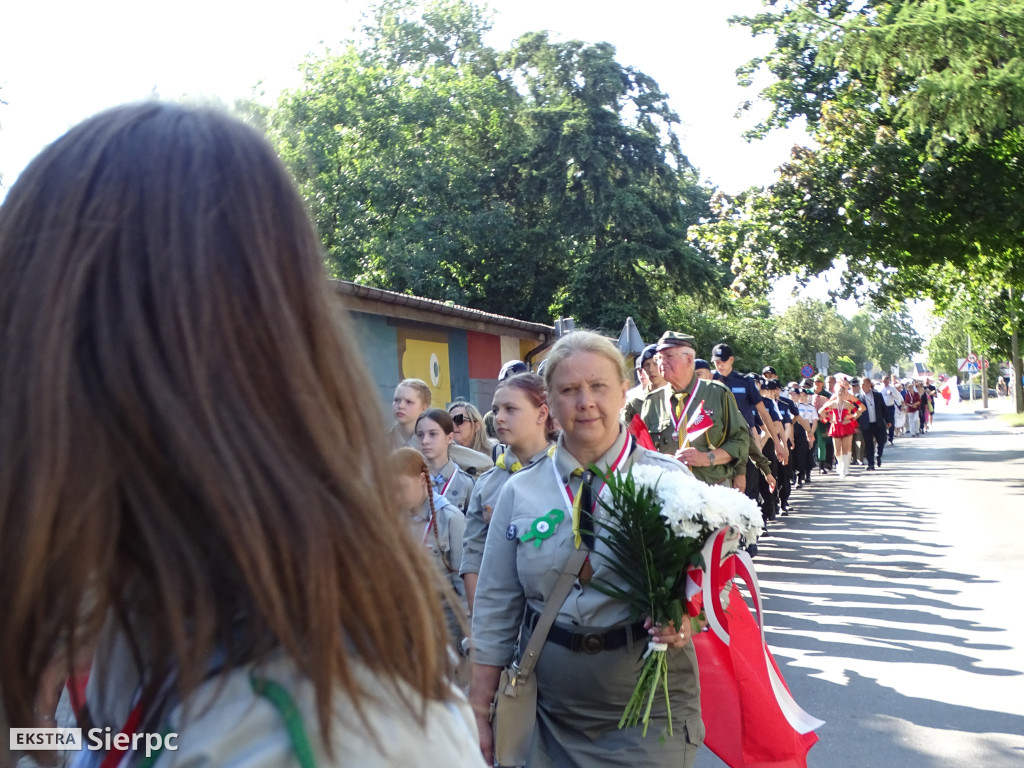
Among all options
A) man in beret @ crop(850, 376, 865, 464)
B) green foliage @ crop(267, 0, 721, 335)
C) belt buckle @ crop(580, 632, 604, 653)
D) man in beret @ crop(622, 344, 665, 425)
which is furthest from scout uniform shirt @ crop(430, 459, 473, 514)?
green foliage @ crop(267, 0, 721, 335)

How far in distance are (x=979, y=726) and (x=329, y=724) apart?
19.1 feet

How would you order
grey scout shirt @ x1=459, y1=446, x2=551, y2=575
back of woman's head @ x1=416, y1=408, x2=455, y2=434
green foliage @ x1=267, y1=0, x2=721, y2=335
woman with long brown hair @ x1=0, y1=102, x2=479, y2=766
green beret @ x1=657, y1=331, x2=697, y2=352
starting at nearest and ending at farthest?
woman with long brown hair @ x1=0, y1=102, x2=479, y2=766 < grey scout shirt @ x1=459, y1=446, x2=551, y2=575 < back of woman's head @ x1=416, y1=408, x2=455, y2=434 < green beret @ x1=657, y1=331, x2=697, y2=352 < green foliage @ x1=267, y1=0, x2=721, y2=335

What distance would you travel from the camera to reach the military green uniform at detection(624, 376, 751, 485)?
7.83m

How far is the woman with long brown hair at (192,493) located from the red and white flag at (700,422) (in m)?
6.90

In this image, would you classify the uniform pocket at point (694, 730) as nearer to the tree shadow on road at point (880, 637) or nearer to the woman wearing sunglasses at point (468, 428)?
the tree shadow on road at point (880, 637)

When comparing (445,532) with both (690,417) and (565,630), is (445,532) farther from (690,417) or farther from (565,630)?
(690,417)

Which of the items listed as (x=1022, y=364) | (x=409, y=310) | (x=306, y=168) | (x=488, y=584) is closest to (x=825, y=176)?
(x=409, y=310)

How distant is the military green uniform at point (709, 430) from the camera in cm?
783

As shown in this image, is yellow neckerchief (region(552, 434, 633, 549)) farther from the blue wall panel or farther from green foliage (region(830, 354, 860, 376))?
green foliage (region(830, 354, 860, 376))

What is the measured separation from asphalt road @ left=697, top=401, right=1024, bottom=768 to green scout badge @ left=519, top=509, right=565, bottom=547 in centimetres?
287

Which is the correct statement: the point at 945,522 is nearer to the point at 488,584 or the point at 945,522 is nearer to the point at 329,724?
the point at 488,584

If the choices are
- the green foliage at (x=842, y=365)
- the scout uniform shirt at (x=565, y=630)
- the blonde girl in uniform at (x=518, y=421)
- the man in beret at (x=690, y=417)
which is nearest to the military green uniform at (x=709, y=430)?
the man in beret at (x=690, y=417)

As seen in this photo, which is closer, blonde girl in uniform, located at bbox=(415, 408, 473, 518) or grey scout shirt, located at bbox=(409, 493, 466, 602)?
grey scout shirt, located at bbox=(409, 493, 466, 602)

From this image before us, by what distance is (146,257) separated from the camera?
0.94 metres
